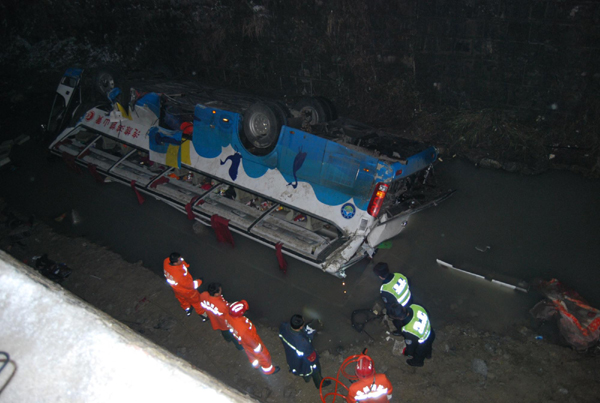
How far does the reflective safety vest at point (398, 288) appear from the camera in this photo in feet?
13.6

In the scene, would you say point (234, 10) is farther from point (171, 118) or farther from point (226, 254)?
point (226, 254)

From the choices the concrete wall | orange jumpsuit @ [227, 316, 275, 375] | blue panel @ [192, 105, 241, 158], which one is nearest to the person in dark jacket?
orange jumpsuit @ [227, 316, 275, 375]

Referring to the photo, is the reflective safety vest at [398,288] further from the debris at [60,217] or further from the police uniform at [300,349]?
the debris at [60,217]

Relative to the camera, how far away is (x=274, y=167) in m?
5.82

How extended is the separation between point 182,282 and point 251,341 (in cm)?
125

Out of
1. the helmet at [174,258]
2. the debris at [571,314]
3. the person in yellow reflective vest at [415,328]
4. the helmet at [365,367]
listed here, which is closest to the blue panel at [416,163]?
the person in yellow reflective vest at [415,328]

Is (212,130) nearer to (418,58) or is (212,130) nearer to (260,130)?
(260,130)

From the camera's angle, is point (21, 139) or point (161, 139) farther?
point (21, 139)

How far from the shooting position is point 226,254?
622cm

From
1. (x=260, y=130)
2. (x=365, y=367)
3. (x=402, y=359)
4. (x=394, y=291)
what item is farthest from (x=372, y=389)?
(x=260, y=130)

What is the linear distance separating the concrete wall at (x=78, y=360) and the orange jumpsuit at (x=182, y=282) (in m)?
3.16

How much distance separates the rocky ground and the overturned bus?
4.09 feet

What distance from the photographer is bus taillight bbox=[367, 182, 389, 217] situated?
498cm

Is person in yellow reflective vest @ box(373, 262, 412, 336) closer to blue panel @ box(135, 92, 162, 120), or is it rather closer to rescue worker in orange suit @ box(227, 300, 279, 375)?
rescue worker in orange suit @ box(227, 300, 279, 375)
